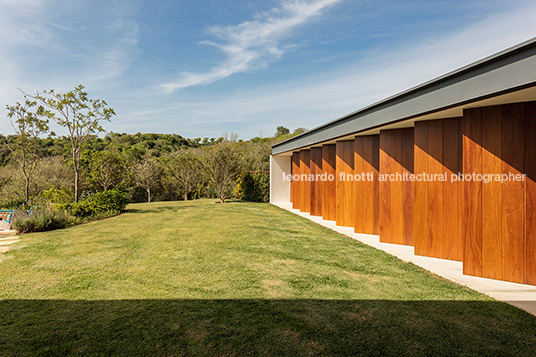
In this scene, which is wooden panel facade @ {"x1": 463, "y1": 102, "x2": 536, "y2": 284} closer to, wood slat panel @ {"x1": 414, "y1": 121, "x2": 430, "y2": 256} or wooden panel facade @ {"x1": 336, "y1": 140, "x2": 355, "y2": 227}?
wood slat panel @ {"x1": 414, "y1": 121, "x2": 430, "y2": 256}

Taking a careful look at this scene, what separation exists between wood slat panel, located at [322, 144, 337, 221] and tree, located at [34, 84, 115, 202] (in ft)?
32.3

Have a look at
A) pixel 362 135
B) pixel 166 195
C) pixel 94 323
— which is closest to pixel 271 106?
pixel 166 195

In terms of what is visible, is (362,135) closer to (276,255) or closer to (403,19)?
(276,255)

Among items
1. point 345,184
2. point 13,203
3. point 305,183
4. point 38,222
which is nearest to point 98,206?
point 38,222

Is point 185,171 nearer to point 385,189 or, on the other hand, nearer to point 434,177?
point 385,189

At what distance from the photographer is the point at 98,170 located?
15.9 m

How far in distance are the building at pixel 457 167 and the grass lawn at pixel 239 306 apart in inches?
44.4

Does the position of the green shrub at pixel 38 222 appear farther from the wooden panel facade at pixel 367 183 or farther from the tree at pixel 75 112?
the wooden panel facade at pixel 367 183

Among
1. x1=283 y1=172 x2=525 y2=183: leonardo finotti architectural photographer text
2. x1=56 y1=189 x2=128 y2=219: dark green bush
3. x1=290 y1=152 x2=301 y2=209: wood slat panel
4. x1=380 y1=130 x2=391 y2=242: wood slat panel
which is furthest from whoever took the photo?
x1=290 y1=152 x2=301 y2=209: wood slat panel

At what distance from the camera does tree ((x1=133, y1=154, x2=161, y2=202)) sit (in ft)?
68.5

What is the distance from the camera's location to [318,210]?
11.8 m

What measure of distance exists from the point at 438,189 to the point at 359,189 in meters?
2.87

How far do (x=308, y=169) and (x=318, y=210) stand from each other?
224cm

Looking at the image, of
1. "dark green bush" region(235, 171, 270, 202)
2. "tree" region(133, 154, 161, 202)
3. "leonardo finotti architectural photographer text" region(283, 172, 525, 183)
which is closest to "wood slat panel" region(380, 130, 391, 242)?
"leonardo finotti architectural photographer text" region(283, 172, 525, 183)
